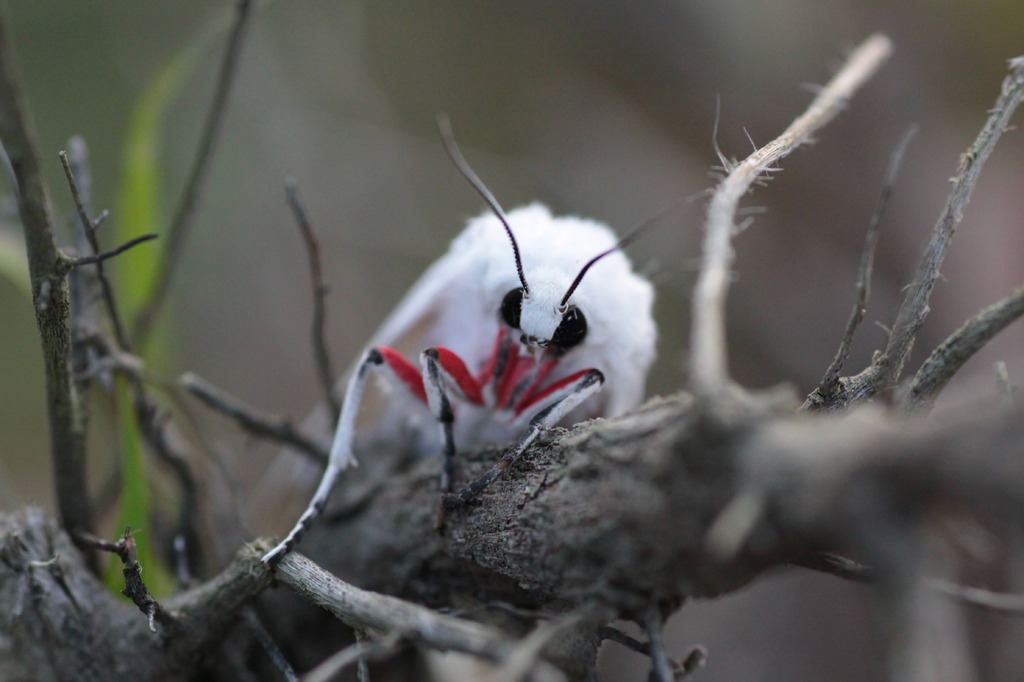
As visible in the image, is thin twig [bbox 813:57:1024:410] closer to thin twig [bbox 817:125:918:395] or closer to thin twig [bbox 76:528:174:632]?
thin twig [bbox 817:125:918:395]

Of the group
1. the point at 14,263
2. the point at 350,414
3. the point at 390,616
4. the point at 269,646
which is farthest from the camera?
the point at 14,263

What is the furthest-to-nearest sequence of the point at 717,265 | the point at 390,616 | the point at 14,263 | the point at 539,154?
the point at 539,154 < the point at 14,263 < the point at 390,616 < the point at 717,265

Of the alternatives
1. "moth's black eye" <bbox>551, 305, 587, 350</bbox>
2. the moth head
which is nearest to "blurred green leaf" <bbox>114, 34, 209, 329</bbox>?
the moth head

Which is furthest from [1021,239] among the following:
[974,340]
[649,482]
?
[649,482]

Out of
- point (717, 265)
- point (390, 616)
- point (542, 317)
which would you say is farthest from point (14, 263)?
point (717, 265)

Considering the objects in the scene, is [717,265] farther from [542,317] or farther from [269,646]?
[269,646]

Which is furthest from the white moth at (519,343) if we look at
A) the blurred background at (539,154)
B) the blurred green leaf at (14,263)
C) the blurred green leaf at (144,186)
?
the blurred background at (539,154)
